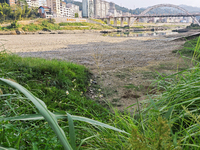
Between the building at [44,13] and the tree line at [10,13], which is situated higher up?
the building at [44,13]

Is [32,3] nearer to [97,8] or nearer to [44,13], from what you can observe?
[44,13]

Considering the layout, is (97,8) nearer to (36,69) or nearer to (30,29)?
(30,29)

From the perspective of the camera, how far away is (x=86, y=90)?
4.85 m

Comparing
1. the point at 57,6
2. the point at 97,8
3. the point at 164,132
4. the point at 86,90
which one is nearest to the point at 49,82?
the point at 86,90

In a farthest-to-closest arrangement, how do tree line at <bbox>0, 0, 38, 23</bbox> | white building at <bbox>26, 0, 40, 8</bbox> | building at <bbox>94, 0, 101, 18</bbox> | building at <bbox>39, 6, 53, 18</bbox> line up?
1. building at <bbox>94, 0, 101, 18</bbox>
2. white building at <bbox>26, 0, 40, 8</bbox>
3. building at <bbox>39, 6, 53, 18</bbox>
4. tree line at <bbox>0, 0, 38, 23</bbox>

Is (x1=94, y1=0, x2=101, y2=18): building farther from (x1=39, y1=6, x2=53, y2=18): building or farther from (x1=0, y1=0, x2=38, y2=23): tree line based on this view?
(x1=0, y1=0, x2=38, y2=23): tree line

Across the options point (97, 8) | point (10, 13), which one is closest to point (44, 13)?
point (10, 13)

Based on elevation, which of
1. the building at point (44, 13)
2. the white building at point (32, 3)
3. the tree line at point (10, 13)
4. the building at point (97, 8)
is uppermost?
the building at point (97, 8)

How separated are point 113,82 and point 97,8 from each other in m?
165

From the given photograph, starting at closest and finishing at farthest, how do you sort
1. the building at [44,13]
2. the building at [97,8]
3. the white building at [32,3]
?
the building at [44,13] → the white building at [32,3] → the building at [97,8]

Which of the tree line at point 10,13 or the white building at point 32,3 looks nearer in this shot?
the tree line at point 10,13

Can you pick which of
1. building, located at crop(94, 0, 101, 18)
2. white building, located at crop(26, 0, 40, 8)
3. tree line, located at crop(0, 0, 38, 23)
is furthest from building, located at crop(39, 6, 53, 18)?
building, located at crop(94, 0, 101, 18)

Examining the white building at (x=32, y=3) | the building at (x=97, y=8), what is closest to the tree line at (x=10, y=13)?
the white building at (x=32, y=3)

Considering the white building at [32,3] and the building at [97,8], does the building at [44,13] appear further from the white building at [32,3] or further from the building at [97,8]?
the building at [97,8]
